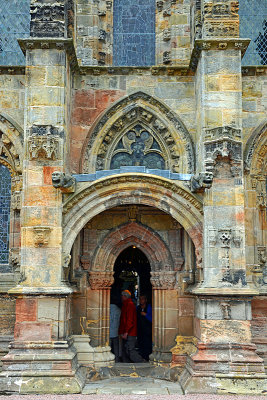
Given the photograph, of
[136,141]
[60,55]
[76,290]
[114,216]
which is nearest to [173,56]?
[136,141]

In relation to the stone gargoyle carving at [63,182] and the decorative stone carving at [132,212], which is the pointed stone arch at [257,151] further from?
the stone gargoyle carving at [63,182]

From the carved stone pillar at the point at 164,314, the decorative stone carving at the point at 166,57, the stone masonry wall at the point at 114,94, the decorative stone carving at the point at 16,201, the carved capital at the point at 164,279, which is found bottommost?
the carved stone pillar at the point at 164,314

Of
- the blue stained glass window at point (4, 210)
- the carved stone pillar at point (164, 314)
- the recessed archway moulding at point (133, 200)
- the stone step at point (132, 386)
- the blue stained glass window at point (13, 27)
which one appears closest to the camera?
the stone step at point (132, 386)

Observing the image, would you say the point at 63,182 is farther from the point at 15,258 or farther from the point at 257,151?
the point at 257,151

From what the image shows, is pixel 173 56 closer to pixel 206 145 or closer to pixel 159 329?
pixel 206 145

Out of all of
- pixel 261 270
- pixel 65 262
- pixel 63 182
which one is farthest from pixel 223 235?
pixel 63 182

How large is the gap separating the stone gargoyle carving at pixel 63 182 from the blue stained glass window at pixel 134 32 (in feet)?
13.5

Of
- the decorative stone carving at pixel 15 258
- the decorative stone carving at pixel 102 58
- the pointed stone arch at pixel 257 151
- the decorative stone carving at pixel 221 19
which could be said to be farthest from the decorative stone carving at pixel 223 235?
the decorative stone carving at pixel 102 58

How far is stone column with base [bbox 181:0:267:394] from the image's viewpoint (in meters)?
10.1

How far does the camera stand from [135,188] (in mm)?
11164

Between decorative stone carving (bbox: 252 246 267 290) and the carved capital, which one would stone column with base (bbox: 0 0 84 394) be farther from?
decorative stone carving (bbox: 252 246 267 290)

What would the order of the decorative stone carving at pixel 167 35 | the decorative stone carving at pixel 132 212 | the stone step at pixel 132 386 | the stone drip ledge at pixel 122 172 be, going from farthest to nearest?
the decorative stone carving at pixel 167 35
the decorative stone carving at pixel 132 212
the stone drip ledge at pixel 122 172
the stone step at pixel 132 386

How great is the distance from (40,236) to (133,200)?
2083 mm

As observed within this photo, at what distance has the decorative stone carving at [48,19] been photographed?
11406 mm
